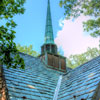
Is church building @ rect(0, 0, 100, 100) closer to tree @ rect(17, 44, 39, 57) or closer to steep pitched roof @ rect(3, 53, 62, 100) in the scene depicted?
steep pitched roof @ rect(3, 53, 62, 100)

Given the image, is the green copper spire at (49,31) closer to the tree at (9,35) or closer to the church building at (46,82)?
the church building at (46,82)

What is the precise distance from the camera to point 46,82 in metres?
9.83

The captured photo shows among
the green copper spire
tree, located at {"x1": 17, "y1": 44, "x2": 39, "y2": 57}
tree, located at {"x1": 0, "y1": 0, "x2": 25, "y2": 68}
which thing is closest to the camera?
tree, located at {"x1": 0, "y1": 0, "x2": 25, "y2": 68}

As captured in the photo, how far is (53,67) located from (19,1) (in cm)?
703

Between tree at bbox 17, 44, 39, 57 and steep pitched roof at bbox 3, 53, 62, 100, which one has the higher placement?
tree at bbox 17, 44, 39, 57

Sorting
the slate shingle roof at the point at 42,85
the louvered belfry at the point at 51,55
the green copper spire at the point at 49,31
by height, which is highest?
the green copper spire at the point at 49,31

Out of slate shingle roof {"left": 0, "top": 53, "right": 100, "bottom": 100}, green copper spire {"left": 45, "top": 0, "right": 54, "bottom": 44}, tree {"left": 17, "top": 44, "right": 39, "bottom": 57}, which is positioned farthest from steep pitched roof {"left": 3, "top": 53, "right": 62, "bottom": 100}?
tree {"left": 17, "top": 44, "right": 39, "bottom": 57}

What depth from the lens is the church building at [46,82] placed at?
7.15 meters

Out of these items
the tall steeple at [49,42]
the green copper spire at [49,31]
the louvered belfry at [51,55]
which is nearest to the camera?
the louvered belfry at [51,55]

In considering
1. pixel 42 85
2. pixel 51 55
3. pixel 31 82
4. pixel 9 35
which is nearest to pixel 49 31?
pixel 51 55

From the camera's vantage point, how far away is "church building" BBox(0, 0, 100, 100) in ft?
23.5

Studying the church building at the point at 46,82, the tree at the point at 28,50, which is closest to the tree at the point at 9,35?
the church building at the point at 46,82

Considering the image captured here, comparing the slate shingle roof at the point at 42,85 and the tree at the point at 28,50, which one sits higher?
the tree at the point at 28,50

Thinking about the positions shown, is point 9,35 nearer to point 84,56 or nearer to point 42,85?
point 42,85
